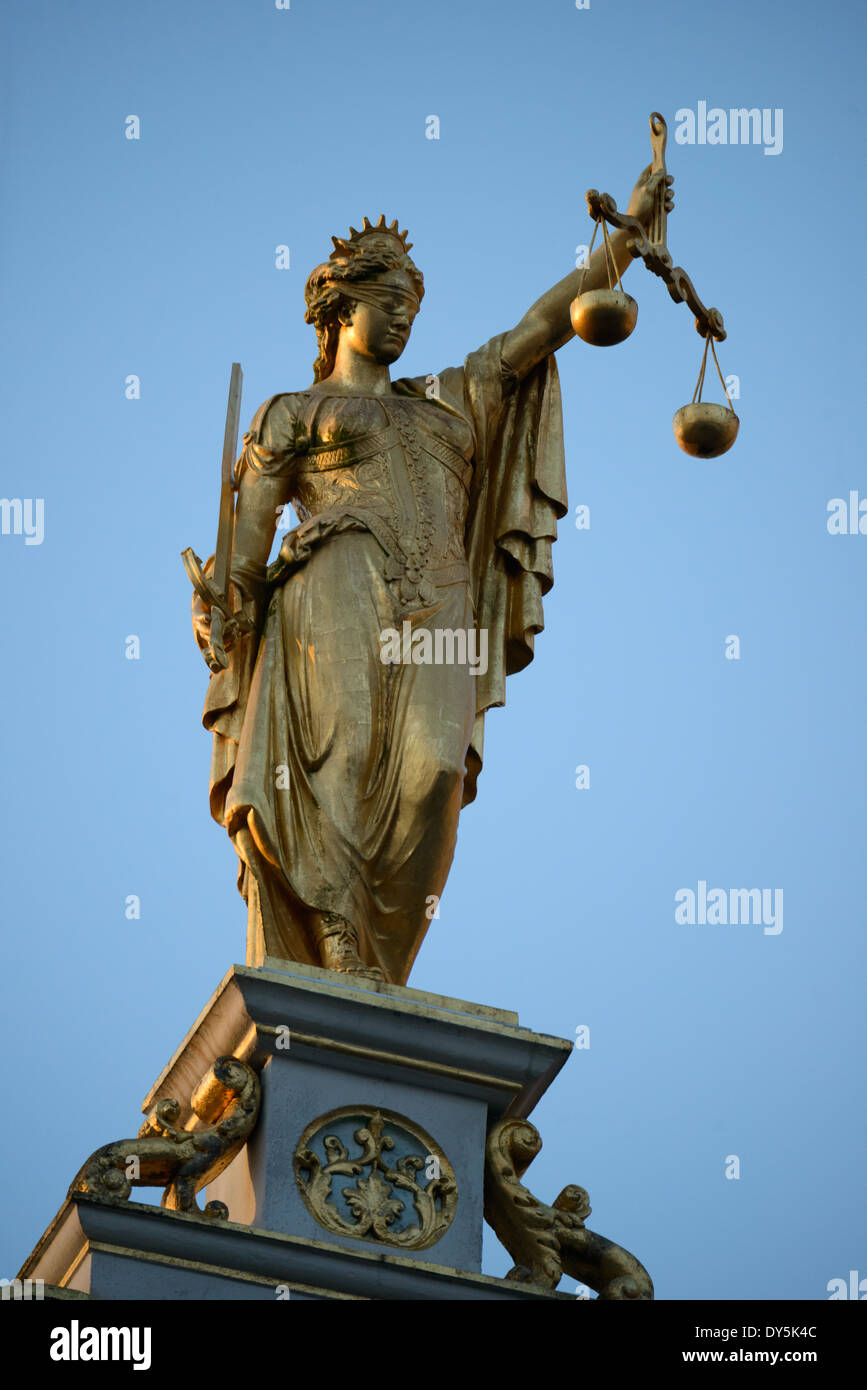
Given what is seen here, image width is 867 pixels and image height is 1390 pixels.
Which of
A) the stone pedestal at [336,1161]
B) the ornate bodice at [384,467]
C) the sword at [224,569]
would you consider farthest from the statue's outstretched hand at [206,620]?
the stone pedestal at [336,1161]

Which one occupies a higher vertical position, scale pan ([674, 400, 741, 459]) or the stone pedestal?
scale pan ([674, 400, 741, 459])

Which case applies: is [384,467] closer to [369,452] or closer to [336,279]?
[369,452]

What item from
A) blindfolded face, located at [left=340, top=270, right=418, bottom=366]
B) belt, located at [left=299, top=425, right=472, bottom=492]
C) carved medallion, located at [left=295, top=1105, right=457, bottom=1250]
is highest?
blindfolded face, located at [left=340, top=270, right=418, bottom=366]

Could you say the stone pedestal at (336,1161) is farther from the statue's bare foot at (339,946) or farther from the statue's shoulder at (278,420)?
the statue's shoulder at (278,420)

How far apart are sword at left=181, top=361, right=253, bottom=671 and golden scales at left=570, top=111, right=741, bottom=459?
5.00 ft

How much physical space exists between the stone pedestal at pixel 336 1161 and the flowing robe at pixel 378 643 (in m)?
0.61

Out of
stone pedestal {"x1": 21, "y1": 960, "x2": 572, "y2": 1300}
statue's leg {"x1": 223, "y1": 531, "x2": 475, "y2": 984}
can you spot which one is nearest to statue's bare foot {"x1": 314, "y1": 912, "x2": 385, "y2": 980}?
statue's leg {"x1": 223, "y1": 531, "x2": 475, "y2": 984}

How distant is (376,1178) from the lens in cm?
1050

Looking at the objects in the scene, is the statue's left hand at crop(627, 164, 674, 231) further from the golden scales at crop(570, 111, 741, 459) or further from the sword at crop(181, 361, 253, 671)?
the sword at crop(181, 361, 253, 671)

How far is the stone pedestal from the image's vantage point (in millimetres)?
Answer: 9984
